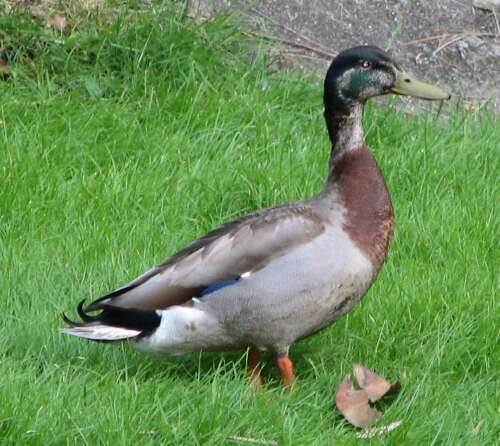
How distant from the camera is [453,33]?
781 centimetres

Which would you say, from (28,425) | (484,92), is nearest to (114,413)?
(28,425)

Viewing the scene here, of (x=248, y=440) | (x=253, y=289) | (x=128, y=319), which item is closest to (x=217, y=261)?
(x=253, y=289)

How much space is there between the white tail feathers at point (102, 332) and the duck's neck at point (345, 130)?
1.03 m

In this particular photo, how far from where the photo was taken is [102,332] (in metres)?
4.54

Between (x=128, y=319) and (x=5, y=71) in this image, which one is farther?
(x=5, y=71)

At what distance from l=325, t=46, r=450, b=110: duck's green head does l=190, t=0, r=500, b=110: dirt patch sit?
2.19 m

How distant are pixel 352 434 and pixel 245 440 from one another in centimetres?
38

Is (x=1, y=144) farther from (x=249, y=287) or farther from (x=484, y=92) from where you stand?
(x=484, y=92)

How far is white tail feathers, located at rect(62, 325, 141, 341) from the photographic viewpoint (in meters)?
4.50

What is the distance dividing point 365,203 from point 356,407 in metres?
0.85

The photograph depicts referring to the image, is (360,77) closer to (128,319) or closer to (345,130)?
(345,130)

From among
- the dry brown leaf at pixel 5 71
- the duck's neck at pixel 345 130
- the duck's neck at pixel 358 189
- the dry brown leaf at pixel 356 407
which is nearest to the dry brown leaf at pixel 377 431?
the dry brown leaf at pixel 356 407

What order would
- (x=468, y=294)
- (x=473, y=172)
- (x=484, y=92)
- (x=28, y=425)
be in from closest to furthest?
(x=28, y=425) → (x=468, y=294) → (x=473, y=172) → (x=484, y=92)

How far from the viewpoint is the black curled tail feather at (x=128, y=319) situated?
457cm
